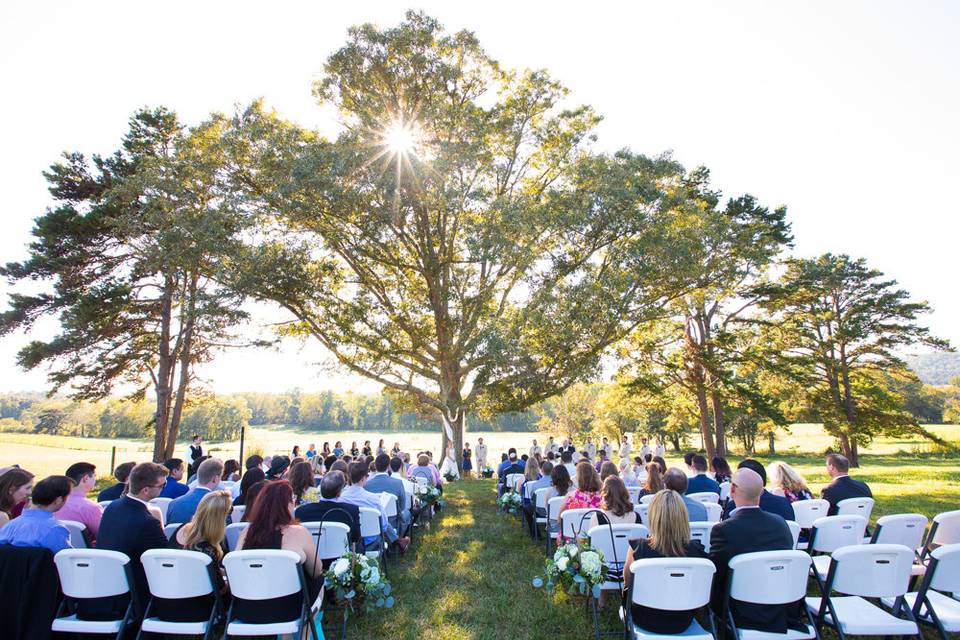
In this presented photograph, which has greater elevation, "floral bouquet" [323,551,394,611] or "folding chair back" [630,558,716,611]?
"folding chair back" [630,558,716,611]

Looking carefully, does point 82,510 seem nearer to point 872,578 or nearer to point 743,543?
point 743,543

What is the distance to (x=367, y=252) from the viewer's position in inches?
714

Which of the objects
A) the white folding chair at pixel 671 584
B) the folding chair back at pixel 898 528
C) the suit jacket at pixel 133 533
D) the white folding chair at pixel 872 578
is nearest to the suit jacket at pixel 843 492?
the folding chair back at pixel 898 528

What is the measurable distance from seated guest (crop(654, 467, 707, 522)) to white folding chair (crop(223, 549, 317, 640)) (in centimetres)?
378

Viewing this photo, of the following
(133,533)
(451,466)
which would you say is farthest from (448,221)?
(133,533)

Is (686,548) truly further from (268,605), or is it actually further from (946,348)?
(946,348)

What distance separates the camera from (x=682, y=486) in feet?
18.0

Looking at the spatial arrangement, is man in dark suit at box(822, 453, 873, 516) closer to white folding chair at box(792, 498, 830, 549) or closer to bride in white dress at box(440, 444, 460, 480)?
white folding chair at box(792, 498, 830, 549)

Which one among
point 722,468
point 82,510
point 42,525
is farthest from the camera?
point 722,468

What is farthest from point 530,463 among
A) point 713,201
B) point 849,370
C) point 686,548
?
point 849,370

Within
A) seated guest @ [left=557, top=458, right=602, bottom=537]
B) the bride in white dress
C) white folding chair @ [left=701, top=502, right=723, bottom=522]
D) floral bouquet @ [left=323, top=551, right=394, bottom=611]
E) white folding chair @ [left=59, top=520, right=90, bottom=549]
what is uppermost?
seated guest @ [left=557, top=458, right=602, bottom=537]

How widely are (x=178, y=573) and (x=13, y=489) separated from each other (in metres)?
2.91

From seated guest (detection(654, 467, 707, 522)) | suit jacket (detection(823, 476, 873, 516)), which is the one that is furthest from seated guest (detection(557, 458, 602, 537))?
suit jacket (detection(823, 476, 873, 516))

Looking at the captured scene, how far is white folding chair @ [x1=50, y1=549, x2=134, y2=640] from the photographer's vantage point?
3.57 m
